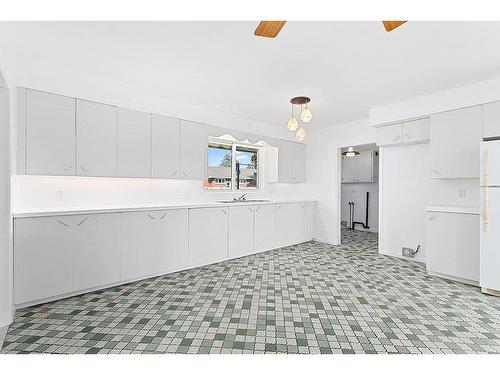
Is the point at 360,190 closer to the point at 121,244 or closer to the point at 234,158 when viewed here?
the point at 234,158

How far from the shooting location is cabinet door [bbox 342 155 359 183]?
7.89 m

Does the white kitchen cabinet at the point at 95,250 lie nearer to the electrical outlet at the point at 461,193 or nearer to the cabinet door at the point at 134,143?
the cabinet door at the point at 134,143

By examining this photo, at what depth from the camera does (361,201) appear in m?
7.90

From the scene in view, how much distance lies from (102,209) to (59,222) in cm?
41

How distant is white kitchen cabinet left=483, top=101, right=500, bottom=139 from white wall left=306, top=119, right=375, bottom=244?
1.97m

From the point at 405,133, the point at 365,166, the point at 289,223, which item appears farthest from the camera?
the point at 365,166

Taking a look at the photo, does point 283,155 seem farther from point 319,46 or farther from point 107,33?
point 107,33

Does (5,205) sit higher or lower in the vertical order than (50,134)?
lower

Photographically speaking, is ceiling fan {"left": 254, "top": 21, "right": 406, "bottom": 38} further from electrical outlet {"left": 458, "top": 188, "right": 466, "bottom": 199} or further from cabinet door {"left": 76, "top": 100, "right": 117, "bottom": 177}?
electrical outlet {"left": 458, "top": 188, "right": 466, "bottom": 199}

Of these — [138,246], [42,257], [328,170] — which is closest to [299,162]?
[328,170]

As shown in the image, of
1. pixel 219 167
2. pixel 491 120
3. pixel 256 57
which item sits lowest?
pixel 219 167

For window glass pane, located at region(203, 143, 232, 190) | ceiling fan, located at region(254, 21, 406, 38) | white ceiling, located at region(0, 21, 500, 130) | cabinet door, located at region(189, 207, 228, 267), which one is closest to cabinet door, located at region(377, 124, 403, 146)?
white ceiling, located at region(0, 21, 500, 130)

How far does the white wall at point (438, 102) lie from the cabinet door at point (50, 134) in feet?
13.8

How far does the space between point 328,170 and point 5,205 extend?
16.4 ft
